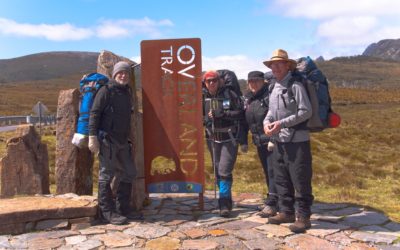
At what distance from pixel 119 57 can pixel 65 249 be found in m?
3.14

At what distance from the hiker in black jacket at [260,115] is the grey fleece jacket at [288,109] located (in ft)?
1.49

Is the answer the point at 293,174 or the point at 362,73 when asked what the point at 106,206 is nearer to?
the point at 293,174

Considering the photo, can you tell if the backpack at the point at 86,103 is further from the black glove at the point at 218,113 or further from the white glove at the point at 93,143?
the black glove at the point at 218,113

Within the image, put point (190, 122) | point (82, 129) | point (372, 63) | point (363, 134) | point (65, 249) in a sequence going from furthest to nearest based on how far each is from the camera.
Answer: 1. point (372, 63)
2. point (363, 134)
3. point (190, 122)
4. point (82, 129)
5. point (65, 249)

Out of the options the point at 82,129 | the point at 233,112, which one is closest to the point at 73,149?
the point at 82,129

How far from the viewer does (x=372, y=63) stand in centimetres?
19550

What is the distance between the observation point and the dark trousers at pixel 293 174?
17.4ft

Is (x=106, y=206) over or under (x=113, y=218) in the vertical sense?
over

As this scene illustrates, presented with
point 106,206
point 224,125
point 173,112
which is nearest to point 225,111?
point 224,125

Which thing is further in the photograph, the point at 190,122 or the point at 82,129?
the point at 190,122

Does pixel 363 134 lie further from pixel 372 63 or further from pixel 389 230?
pixel 372 63

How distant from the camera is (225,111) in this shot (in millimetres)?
6219

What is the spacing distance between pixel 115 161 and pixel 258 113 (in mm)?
2171

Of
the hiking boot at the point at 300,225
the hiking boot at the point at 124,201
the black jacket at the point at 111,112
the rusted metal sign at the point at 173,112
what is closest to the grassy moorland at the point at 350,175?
Answer: the hiking boot at the point at 300,225
